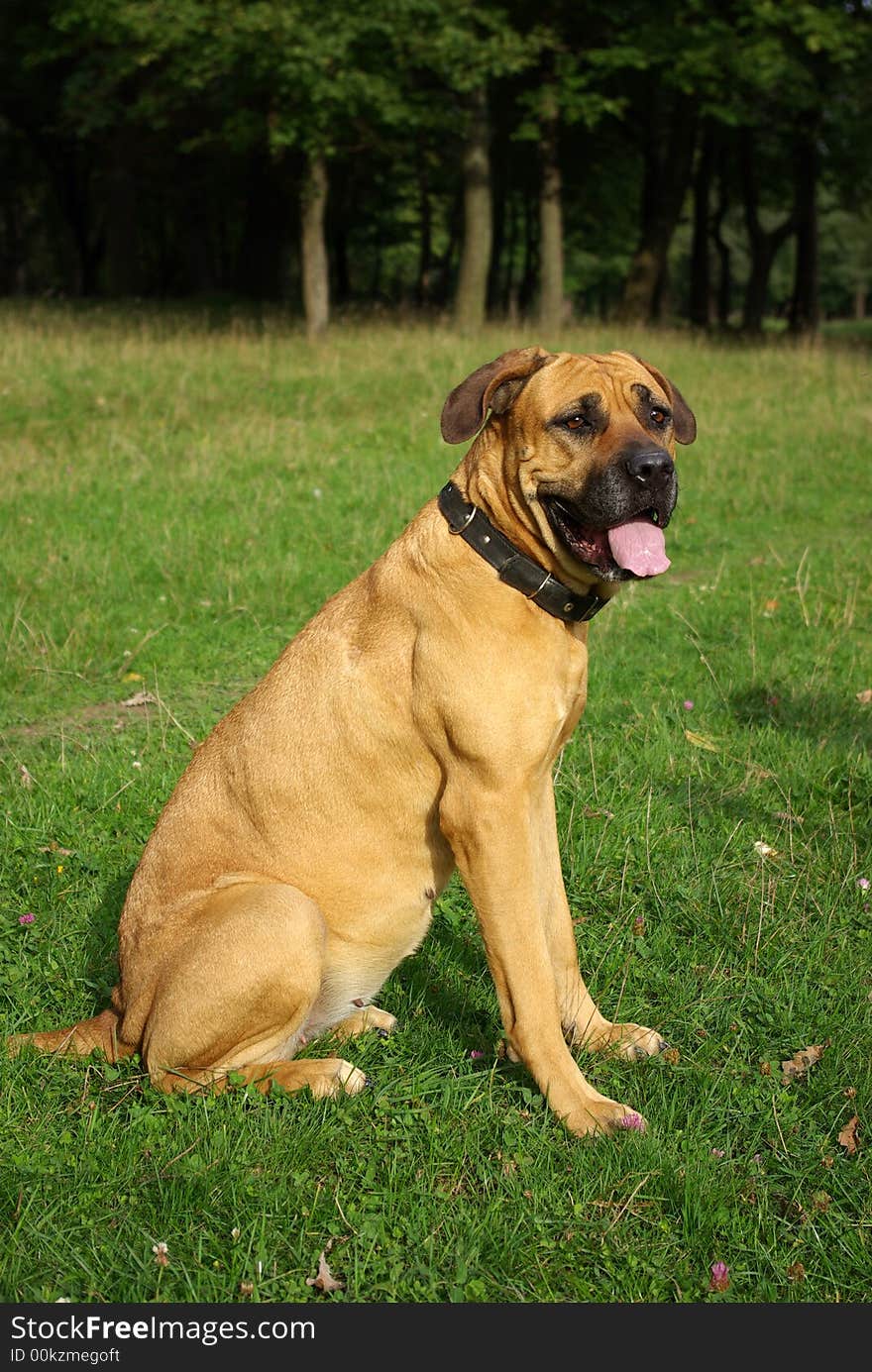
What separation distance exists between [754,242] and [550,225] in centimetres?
1393

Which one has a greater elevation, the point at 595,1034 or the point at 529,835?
the point at 529,835

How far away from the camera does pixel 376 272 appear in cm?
5278

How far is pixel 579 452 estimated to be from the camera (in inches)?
134

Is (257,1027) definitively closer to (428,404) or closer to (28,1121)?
(28,1121)

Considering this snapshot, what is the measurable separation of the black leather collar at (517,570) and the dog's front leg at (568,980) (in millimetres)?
569

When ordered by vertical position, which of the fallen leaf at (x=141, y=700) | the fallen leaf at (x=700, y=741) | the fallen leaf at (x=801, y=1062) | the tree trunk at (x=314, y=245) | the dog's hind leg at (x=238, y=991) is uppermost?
the tree trunk at (x=314, y=245)

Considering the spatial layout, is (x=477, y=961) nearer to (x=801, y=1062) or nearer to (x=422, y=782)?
(x=422, y=782)

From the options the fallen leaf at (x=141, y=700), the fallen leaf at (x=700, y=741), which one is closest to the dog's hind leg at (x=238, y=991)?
the fallen leaf at (x=700, y=741)

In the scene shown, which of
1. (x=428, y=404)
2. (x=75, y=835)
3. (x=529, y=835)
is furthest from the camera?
(x=428, y=404)

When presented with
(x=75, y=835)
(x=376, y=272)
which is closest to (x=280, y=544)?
(x=75, y=835)

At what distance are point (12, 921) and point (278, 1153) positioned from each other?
5.24ft

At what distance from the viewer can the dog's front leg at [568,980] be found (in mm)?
3650

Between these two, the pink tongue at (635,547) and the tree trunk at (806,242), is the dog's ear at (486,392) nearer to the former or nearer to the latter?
the pink tongue at (635,547)

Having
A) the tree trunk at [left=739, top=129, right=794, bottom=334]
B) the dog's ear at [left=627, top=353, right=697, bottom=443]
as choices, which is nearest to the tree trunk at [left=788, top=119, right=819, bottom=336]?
the tree trunk at [left=739, top=129, right=794, bottom=334]
